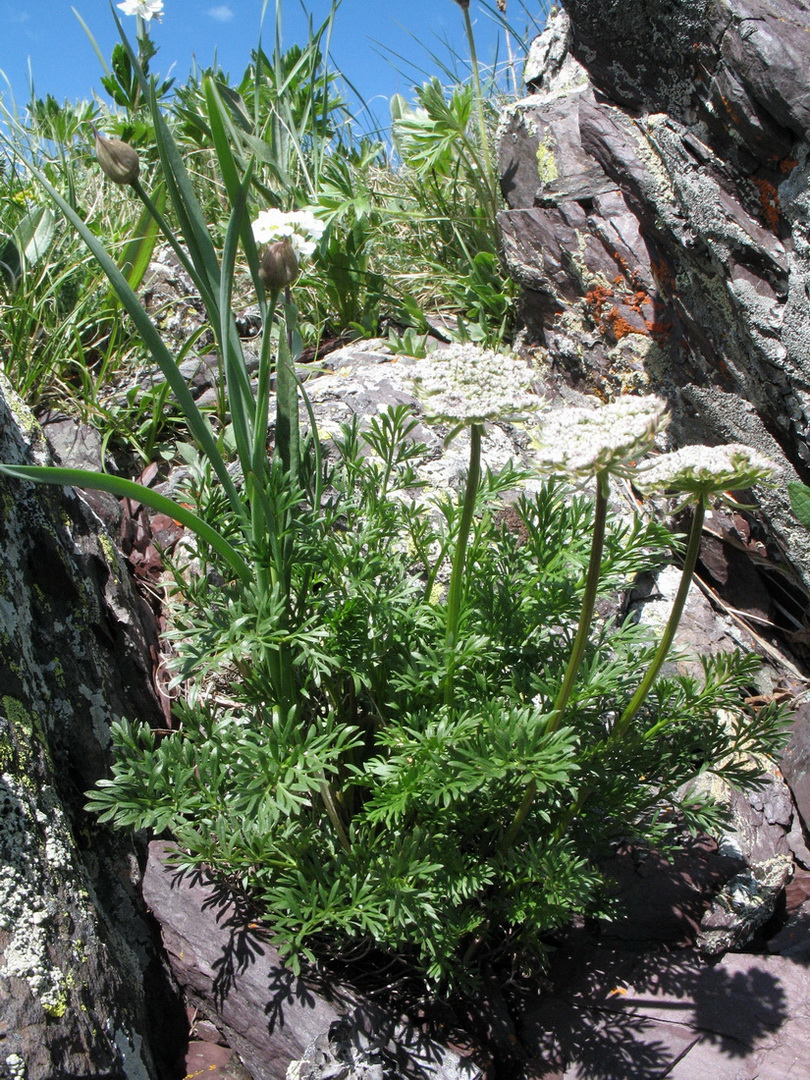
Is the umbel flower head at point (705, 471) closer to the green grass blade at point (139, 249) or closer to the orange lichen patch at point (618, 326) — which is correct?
the orange lichen patch at point (618, 326)

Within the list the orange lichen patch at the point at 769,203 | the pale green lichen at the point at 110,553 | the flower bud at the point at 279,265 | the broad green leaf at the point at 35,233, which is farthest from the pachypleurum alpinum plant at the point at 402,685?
the broad green leaf at the point at 35,233

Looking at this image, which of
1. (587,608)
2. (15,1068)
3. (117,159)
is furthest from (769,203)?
(15,1068)

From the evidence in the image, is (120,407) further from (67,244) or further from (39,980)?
(39,980)

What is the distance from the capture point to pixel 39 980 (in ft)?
5.61

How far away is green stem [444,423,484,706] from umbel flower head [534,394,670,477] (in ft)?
0.39

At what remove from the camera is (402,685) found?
6.26 ft

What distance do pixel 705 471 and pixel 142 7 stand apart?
5.45 ft

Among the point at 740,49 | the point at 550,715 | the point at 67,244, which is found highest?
the point at 740,49

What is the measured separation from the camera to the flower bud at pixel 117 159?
5.41 ft

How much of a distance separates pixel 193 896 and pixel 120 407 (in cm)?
232

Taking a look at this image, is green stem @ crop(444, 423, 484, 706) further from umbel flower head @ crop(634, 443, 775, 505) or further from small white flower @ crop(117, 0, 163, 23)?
small white flower @ crop(117, 0, 163, 23)

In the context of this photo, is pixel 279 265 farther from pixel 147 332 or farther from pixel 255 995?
pixel 255 995

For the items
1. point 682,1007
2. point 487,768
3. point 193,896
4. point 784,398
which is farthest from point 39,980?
point 784,398

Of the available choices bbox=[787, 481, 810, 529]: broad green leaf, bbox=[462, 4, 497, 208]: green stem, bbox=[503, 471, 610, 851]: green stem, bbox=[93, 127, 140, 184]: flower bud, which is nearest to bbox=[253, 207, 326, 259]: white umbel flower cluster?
bbox=[93, 127, 140, 184]: flower bud
